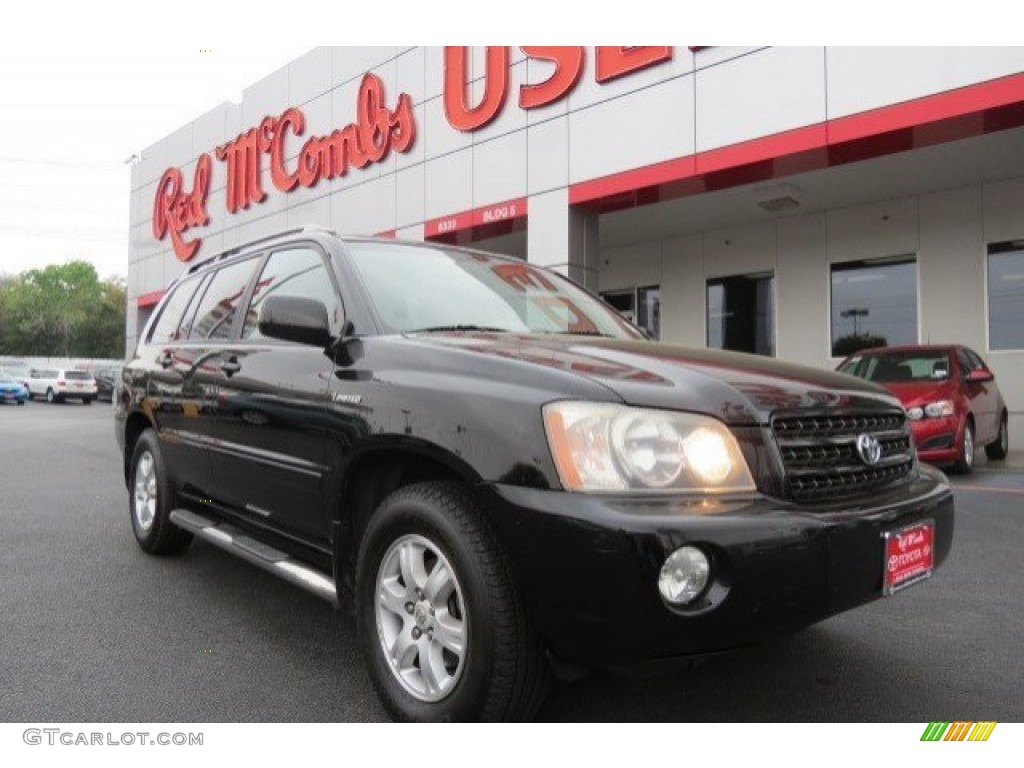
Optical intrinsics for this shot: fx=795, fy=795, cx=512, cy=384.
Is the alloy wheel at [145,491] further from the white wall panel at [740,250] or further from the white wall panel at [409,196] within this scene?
the white wall panel at [740,250]

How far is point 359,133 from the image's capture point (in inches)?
652

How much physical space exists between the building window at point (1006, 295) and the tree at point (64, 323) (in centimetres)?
6904

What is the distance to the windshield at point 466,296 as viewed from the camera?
10.2 ft

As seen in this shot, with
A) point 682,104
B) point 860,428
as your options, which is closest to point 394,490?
point 860,428

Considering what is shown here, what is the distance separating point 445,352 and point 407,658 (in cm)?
97

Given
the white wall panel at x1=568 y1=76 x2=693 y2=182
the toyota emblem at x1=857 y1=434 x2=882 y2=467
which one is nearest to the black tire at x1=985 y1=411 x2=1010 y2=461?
the white wall panel at x1=568 y1=76 x2=693 y2=182

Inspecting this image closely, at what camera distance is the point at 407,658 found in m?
2.48

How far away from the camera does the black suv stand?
6.66 ft

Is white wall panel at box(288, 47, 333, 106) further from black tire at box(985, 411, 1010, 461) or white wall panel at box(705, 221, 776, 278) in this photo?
black tire at box(985, 411, 1010, 461)

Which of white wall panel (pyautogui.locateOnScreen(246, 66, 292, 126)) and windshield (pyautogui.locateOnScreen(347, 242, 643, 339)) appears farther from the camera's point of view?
white wall panel (pyautogui.locateOnScreen(246, 66, 292, 126))

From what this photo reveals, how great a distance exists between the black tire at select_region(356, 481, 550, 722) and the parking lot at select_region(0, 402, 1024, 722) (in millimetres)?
400

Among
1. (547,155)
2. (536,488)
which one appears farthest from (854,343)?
(536,488)

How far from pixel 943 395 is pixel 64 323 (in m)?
72.0
